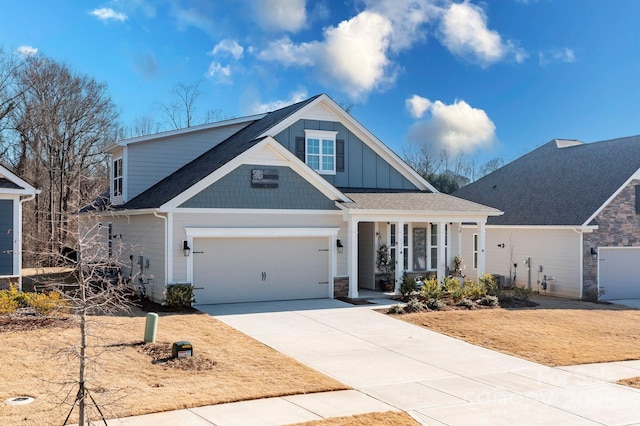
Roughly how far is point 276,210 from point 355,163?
499 cm

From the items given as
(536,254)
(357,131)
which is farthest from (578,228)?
(357,131)

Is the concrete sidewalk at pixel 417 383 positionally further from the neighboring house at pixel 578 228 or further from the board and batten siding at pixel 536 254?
the neighboring house at pixel 578 228

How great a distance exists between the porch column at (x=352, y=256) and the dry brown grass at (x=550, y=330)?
2.91 m

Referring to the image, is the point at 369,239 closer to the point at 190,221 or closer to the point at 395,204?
the point at 395,204

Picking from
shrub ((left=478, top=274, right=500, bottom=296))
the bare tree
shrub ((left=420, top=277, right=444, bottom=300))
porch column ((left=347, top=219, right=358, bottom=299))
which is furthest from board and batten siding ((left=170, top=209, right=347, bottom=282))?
the bare tree

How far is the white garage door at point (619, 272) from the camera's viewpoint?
23.3 m

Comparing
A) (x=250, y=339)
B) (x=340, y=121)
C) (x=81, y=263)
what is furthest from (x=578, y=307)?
(x=81, y=263)

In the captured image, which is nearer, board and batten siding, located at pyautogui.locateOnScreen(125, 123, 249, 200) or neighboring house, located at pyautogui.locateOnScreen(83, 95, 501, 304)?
neighboring house, located at pyautogui.locateOnScreen(83, 95, 501, 304)

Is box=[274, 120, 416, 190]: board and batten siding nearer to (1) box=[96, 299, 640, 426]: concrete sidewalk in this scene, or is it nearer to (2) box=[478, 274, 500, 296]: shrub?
(2) box=[478, 274, 500, 296]: shrub

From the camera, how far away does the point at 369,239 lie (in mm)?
21891

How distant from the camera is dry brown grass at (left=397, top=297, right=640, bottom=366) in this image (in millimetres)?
13039

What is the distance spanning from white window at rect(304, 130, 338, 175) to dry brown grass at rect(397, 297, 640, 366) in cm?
713

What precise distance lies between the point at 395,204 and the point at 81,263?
14.8 metres

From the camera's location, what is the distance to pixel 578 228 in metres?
22.6
